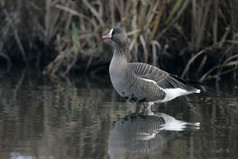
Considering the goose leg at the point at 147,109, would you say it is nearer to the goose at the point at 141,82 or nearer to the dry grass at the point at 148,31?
the goose at the point at 141,82

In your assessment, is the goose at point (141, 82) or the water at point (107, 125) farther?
the goose at point (141, 82)

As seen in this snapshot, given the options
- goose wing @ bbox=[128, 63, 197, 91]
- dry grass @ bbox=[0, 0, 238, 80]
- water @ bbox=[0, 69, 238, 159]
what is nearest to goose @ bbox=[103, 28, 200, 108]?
goose wing @ bbox=[128, 63, 197, 91]

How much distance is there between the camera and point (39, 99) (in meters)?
8.94

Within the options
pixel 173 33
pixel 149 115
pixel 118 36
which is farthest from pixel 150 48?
pixel 149 115

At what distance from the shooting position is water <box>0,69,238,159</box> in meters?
5.43

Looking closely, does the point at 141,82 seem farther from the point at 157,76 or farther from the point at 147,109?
the point at 147,109

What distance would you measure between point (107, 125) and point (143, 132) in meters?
0.60

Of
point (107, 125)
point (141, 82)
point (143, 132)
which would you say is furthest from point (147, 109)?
point (143, 132)

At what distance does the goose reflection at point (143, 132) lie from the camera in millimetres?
5512

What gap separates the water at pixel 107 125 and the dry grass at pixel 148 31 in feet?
6.32

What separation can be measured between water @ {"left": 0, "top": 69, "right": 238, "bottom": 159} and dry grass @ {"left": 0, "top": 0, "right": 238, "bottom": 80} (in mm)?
1927

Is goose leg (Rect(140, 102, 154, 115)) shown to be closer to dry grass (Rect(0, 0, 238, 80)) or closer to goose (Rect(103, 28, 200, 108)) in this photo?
goose (Rect(103, 28, 200, 108))

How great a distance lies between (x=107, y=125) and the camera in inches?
268

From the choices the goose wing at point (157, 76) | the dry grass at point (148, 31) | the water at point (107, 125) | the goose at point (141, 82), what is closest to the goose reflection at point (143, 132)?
the water at point (107, 125)
